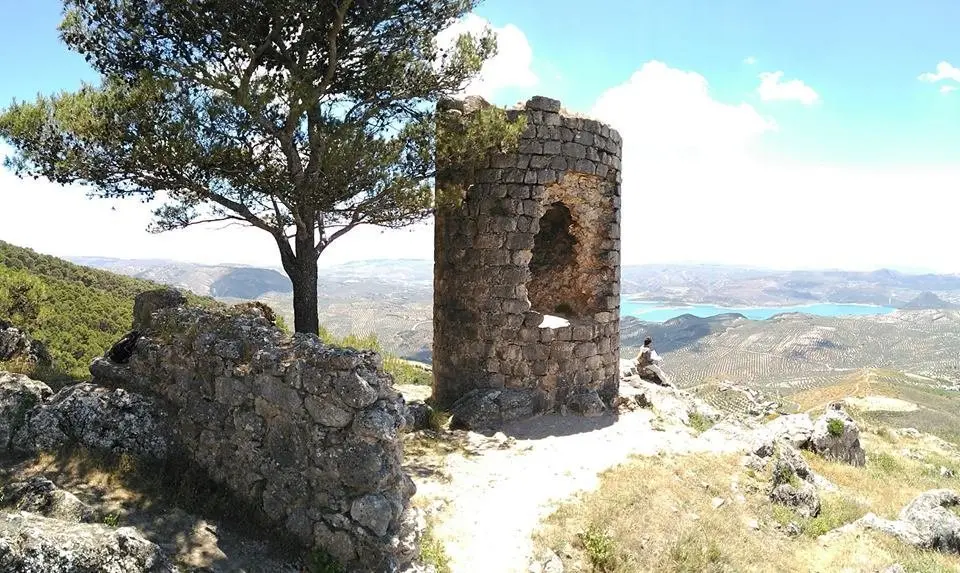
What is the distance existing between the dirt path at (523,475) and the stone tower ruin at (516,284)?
0.70 metres

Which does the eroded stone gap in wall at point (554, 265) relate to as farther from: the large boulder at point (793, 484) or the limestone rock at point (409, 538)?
the limestone rock at point (409, 538)

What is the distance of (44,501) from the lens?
402 centimetres

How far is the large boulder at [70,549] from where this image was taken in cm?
298

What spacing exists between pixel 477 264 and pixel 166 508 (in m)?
6.70

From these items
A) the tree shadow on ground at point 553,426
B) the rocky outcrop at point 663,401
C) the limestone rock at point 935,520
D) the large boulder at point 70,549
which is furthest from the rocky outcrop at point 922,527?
the large boulder at point 70,549

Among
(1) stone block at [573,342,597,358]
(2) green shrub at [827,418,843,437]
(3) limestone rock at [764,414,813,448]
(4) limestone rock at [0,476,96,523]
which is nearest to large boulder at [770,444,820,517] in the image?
(3) limestone rock at [764,414,813,448]

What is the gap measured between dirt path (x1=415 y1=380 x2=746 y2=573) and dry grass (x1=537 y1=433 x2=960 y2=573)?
1.17 ft

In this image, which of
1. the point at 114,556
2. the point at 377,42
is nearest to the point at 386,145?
the point at 377,42

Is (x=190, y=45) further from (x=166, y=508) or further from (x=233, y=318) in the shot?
(x=166, y=508)

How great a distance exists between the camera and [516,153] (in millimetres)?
10383

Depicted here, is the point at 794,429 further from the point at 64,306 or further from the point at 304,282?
the point at 64,306

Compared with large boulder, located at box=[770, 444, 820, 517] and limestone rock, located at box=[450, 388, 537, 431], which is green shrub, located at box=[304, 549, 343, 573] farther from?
large boulder, located at box=[770, 444, 820, 517]

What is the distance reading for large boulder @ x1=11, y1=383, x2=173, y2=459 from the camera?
523cm

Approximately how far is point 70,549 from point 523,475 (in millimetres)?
5528
